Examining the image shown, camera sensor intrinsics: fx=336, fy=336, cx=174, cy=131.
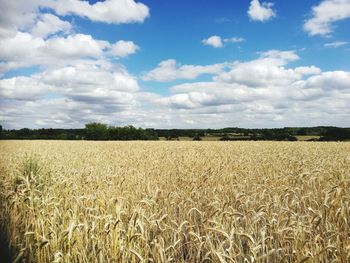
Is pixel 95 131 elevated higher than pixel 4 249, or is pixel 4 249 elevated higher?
pixel 95 131

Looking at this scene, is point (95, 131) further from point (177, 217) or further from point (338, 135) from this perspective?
point (177, 217)

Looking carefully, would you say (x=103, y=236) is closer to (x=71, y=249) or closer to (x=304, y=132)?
(x=71, y=249)

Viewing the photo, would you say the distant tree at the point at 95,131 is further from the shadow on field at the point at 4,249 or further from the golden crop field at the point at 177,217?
the shadow on field at the point at 4,249

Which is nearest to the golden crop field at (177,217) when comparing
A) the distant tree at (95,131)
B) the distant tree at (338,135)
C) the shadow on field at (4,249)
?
the shadow on field at (4,249)

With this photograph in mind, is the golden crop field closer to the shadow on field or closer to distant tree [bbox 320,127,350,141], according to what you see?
the shadow on field

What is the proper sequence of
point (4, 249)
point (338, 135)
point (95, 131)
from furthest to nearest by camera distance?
point (95, 131) < point (338, 135) < point (4, 249)

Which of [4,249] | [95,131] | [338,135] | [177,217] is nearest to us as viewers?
[4,249]

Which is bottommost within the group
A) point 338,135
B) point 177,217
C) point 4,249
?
point 4,249

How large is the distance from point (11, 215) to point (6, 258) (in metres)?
1.71

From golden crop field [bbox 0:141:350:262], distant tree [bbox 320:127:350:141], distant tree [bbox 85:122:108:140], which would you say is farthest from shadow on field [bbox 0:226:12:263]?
distant tree [bbox 85:122:108:140]

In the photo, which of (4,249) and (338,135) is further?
(338,135)

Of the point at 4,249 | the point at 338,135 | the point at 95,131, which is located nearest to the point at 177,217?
the point at 4,249

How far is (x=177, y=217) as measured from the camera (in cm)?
627

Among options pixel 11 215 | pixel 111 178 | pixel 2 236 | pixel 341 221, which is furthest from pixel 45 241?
pixel 111 178
